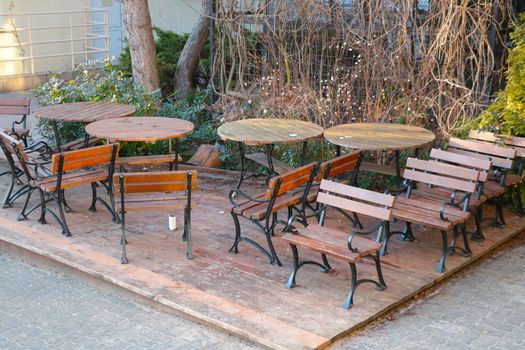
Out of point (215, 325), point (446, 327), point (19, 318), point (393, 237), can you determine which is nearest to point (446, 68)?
point (393, 237)

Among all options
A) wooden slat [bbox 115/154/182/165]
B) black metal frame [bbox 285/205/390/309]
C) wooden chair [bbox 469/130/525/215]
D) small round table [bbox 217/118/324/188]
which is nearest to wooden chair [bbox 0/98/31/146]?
wooden slat [bbox 115/154/182/165]

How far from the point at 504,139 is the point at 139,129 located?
382cm

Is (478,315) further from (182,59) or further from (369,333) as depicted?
(182,59)

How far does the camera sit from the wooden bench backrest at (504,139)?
772 centimetres

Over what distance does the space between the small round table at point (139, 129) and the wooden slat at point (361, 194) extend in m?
2.12

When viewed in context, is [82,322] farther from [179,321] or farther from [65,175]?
[65,175]

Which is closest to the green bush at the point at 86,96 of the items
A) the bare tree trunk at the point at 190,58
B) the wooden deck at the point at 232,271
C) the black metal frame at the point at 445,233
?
the bare tree trunk at the point at 190,58

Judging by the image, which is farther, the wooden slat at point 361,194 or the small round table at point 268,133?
the small round table at point 268,133

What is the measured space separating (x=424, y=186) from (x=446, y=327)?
230 cm

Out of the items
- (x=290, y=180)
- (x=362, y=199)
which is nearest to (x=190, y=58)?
(x=290, y=180)

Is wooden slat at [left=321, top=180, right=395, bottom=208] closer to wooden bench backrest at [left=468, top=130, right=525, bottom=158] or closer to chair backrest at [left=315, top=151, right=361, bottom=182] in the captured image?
chair backrest at [left=315, top=151, right=361, bottom=182]

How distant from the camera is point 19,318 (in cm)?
602

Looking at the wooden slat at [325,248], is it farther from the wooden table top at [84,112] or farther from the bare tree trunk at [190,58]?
the bare tree trunk at [190,58]

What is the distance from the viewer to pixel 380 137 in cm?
776
